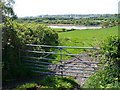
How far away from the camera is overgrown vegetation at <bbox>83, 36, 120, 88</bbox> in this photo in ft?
25.9

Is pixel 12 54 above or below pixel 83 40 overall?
above

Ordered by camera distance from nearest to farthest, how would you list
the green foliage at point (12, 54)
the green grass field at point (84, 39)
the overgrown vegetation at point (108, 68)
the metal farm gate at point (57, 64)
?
the overgrown vegetation at point (108, 68) → the metal farm gate at point (57, 64) → the green foliage at point (12, 54) → the green grass field at point (84, 39)

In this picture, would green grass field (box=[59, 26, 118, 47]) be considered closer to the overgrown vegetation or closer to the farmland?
the farmland

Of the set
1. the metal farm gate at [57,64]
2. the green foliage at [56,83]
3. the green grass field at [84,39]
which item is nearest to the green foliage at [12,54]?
the metal farm gate at [57,64]

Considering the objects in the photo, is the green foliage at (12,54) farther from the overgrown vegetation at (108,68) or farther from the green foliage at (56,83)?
the overgrown vegetation at (108,68)

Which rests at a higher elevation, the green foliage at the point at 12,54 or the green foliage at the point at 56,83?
the green foliage at the point at 12,54

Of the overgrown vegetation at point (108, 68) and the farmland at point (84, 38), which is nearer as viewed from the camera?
the overgrown vegetation at point (108, 68)

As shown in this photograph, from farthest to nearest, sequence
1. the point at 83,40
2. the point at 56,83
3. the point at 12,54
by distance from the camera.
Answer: the point at 83,40
the point at 12,54
the point at 56,83

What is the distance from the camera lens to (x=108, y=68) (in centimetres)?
837

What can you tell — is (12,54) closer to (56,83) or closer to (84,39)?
(56,83)

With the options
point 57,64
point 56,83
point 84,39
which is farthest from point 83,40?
point 56,83

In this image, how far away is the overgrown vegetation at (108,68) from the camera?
791 cm

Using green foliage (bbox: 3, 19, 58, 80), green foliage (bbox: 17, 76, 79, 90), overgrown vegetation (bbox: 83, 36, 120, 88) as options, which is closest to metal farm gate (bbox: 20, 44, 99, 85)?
green foliage (bbox: 3, 19, 58, 80)

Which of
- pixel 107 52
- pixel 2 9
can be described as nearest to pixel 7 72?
pixel 2 9
